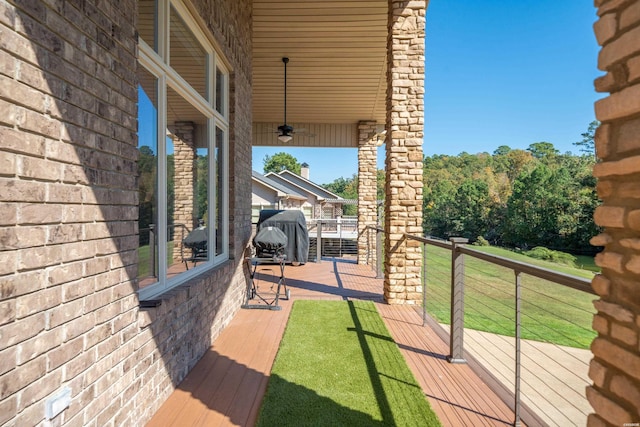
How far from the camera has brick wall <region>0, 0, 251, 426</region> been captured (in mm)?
1133

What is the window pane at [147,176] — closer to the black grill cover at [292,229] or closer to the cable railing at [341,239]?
the black grill cover at [292,229]

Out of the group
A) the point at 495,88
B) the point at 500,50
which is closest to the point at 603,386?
the point at 500,50

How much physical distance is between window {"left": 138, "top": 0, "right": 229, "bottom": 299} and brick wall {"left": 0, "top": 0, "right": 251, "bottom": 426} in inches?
14.0

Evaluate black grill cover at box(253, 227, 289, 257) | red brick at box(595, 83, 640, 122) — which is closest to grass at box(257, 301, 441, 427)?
black grill cover at box(253, 227, 289, 257)

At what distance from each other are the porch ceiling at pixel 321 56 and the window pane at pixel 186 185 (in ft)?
8.22

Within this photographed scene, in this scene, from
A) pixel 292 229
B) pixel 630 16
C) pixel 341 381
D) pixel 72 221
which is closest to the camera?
pixel 630 16

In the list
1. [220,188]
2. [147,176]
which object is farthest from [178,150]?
[220,188]

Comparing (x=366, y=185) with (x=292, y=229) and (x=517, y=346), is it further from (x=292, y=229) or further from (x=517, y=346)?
(x=517, y=346)

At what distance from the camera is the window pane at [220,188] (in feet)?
12.8

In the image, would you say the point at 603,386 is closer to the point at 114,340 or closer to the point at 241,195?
the point at 114,340

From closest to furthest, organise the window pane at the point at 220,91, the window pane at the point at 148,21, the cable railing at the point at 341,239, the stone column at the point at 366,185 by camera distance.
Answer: the window pane at the point at 148,21
the window pane at the point at 220,91
the stone column at the point at 366,185
the cable railing at the point at 341,239

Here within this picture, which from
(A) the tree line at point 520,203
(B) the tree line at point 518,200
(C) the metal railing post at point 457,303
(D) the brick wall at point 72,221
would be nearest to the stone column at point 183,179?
(D) the brick wall at point 72,221

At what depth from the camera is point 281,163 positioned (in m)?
52.8

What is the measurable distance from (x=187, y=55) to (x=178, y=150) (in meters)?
0.86
